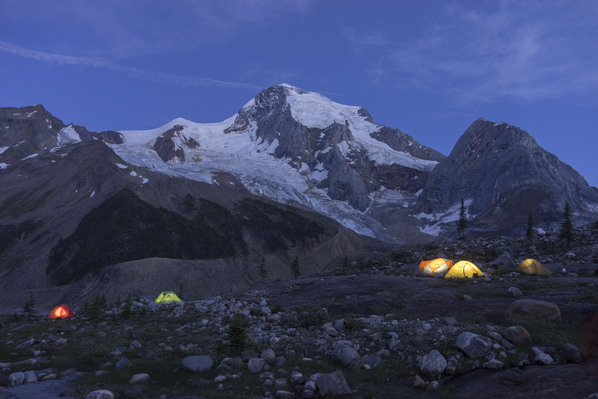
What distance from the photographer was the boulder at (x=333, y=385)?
9.79m

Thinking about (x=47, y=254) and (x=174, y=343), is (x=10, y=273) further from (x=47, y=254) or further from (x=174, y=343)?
(x=174, y=343)

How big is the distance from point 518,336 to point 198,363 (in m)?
10.7

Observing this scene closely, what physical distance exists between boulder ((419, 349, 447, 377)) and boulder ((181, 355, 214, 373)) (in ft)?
22.9

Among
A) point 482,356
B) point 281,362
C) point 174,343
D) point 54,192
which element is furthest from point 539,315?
point 54,192

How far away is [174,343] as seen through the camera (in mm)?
15477

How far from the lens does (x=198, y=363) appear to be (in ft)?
40.4

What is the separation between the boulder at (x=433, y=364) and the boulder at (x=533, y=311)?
533 centimetres

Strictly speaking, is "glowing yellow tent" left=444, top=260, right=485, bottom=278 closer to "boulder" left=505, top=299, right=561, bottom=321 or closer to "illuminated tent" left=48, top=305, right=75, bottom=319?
"boulder" left=505, top=299, right=561, bottom=321

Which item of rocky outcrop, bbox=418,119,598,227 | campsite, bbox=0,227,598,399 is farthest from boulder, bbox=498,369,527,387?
rocky outcrop, bbox=418,119,598,227

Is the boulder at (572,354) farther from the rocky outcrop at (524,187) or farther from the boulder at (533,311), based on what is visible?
the rocky outcrop at (524,187)

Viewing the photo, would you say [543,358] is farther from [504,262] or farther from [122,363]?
[504,262]

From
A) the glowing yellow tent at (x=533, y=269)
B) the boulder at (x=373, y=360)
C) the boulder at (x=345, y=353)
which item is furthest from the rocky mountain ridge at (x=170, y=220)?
the boulder at (x=373, y=360)

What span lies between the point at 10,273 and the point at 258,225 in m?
64.4

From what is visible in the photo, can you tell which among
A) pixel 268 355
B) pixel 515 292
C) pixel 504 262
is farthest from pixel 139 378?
pixel 504 262
